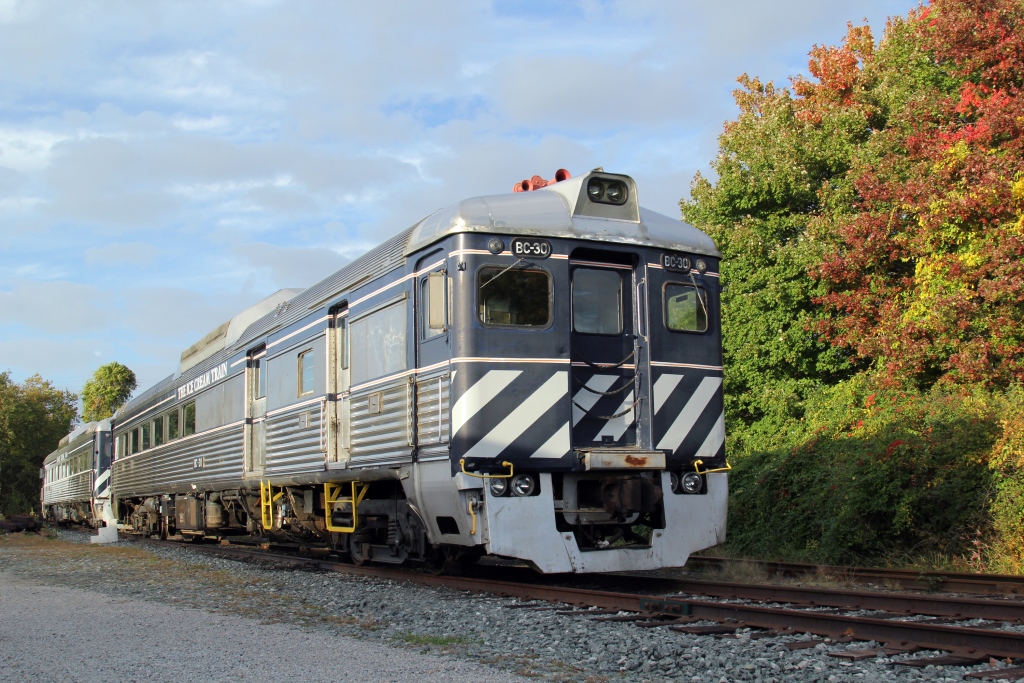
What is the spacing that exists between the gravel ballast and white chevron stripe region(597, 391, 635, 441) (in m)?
1.82

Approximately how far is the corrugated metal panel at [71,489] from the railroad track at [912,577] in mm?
22323

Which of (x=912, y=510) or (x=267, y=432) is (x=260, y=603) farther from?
(x=912, y=510)

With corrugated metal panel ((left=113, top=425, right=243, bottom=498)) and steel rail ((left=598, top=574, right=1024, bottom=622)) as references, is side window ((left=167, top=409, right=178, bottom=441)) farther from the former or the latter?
steel rail ((left=598, top=574, right=1024, bottom=622))

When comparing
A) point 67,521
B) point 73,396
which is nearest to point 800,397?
point 67,521

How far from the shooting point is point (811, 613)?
22.3 ft

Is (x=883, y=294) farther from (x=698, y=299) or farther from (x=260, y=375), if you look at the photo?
(x=260, y=375)

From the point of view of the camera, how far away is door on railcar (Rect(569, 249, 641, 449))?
9219 millimetres

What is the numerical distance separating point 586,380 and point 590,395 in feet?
0.48

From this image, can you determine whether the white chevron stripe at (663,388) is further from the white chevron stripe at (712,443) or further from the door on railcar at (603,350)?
the white chevron stripe at (712,443)

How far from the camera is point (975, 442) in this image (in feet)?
37.0

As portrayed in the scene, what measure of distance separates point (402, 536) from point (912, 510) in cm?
586

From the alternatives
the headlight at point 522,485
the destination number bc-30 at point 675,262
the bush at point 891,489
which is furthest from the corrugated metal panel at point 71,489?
the destination number bc-30 at point 675,262

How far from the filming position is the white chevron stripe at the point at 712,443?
9.58 meters

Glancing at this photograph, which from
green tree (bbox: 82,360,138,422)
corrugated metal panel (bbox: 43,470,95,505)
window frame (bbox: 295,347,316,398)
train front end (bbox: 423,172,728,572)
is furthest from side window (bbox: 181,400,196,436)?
green tree (bbox: 82,360,138,422)
